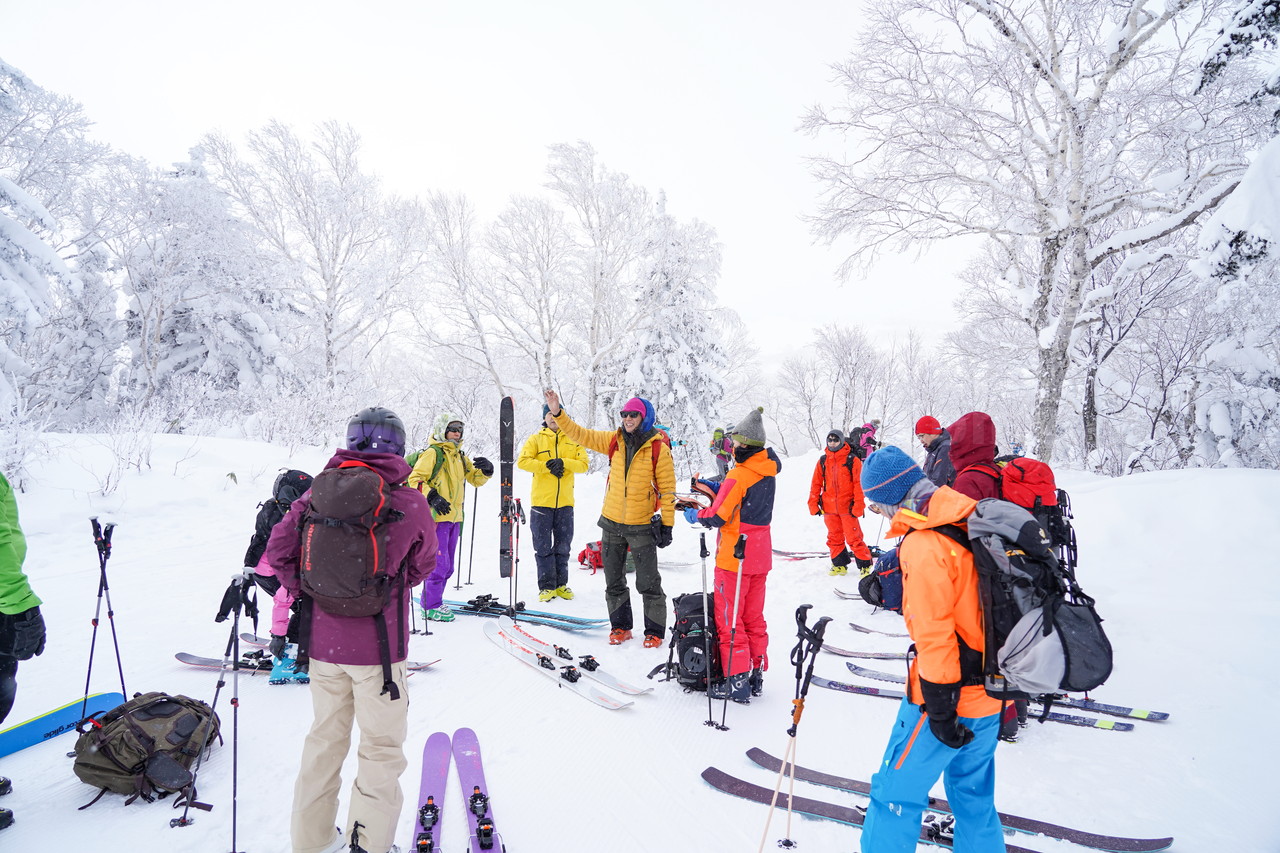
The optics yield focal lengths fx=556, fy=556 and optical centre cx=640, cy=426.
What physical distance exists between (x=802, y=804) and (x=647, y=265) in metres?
18.1

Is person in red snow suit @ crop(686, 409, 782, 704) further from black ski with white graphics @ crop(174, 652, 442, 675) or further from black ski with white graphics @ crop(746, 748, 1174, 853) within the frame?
black ski with white graphics @ crop(174, 652, 442, 675)

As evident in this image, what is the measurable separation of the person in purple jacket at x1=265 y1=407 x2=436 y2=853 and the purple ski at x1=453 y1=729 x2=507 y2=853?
43 centimetres

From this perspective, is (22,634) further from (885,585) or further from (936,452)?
(936,452)

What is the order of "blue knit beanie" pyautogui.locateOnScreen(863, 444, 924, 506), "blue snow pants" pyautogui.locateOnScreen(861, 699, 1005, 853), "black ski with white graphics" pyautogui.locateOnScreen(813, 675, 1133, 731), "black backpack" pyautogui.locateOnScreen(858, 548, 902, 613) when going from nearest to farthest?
"blue snow pants" pyautogui.locateOnScreen(861, 699, 1005, 853), "blue knit beanie" pyautogui.locateOnScreen(863, 444, 924, 506), "black backpack" pyautogui.locateOnScreen(858, 548, 902, 613), "black ski with white graphics" pyautogui.locateOnScreen(813, 675, 1133, 731)

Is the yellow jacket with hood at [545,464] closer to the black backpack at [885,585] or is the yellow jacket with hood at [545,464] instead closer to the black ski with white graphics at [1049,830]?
the black ski with white graphics at [1049,830]

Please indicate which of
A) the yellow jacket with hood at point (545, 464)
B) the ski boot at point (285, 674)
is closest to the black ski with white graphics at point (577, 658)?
the yellow jacket with hood at point (545, 464)

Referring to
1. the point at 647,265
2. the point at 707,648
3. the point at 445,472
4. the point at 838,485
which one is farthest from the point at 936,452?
the point at 647,265

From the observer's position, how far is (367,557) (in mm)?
2357

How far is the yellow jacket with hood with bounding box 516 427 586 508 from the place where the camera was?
260 inches

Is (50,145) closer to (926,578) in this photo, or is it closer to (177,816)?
(177,816)

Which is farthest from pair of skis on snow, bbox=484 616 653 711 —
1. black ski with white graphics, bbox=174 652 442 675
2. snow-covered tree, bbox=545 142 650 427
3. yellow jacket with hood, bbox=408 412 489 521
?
snow-covered tree, bbox=545 142 650 427

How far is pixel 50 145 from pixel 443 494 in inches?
663

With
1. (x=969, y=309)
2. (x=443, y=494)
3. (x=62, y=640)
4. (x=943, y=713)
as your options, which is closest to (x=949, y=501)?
(x=943, y=713)

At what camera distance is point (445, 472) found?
6.00 metres
